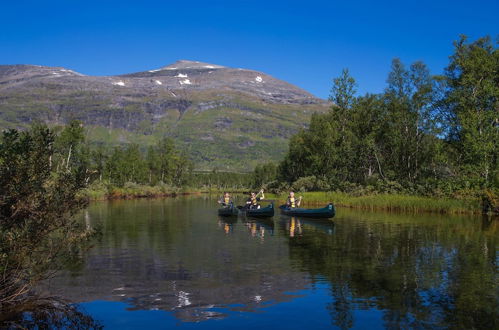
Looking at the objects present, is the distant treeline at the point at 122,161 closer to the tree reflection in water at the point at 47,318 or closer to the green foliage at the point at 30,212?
the tree reflection in water at the point at 47,318

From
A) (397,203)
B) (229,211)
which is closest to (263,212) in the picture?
(229,211)

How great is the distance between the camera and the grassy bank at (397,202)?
4675 centimetres

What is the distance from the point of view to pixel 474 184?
162 feet

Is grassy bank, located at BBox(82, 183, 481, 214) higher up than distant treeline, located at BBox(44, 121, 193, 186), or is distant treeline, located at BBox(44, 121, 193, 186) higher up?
distant treeline, located at BBox(44, 121, 193, 186)

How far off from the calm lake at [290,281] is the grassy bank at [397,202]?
15.9 m

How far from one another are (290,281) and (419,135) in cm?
5850

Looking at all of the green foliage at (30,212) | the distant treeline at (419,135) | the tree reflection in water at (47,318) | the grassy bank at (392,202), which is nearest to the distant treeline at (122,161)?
the grassy bank at (392,202)

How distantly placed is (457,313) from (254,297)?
245 inches

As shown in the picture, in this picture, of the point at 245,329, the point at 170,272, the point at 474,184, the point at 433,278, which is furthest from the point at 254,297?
the point at 474,184

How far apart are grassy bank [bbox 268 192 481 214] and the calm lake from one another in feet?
52.1

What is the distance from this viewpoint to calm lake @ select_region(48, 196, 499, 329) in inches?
503

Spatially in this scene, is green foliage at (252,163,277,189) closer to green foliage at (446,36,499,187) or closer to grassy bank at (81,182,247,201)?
grassy bank at (81,182,247,201)

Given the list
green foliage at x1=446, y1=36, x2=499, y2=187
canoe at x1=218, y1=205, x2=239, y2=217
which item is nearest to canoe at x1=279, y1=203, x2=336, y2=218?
canoe at x1=218, y1=205, x2=239, y2=217

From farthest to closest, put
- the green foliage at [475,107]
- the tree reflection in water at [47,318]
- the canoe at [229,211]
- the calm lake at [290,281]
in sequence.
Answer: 1. the green foliage at [475,107]
2. the canoe at [229,211]
3. the calm lake at [290,281]
4. the tree reflection in water at [47,318]
